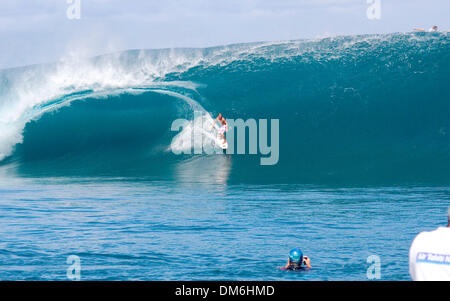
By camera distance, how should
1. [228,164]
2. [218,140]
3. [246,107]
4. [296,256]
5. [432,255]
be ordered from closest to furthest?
[432,255], [296,256], [228,164], [218,140], [246,107]

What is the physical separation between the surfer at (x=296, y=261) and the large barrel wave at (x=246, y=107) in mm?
10104

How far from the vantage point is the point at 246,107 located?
2644cm

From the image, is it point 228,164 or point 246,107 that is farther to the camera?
point 246,107

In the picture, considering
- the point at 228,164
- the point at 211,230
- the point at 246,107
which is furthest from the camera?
the point at 246,107

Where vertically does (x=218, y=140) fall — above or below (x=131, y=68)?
below

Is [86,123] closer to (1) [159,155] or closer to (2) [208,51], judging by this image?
(1) [159,155]

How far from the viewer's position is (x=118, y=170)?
68.9 feet

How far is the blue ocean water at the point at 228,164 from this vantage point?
9.21 m

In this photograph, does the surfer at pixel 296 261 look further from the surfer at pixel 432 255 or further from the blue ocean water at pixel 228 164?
the surfer at pixel 432 255

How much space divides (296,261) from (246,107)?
18.5 metres

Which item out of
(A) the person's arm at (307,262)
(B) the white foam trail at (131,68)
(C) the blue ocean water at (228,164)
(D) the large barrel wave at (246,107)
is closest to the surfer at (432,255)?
(C) the blue ocean water at (228,164)

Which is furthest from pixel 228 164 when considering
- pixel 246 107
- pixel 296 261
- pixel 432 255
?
pixel 432 255

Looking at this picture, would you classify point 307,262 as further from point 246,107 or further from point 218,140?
point 246,107
